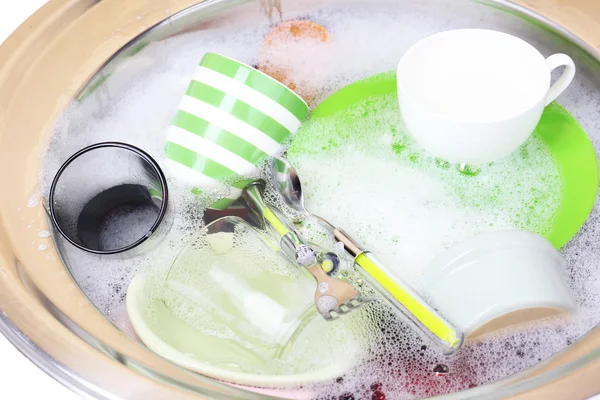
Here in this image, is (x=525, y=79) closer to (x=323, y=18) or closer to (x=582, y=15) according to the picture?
(x=582, y=15)

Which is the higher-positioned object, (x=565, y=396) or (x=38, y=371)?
(x=38, y=371)

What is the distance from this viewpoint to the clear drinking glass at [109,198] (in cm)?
60

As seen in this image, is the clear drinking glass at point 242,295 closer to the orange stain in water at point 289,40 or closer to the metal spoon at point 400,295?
the metal spoon at point 400,295

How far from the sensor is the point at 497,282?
1.73 feet

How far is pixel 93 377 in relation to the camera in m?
0.49

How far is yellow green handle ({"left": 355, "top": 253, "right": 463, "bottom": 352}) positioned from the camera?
0.52 m

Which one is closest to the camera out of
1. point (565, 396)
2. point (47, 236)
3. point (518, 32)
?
point (565, 396)

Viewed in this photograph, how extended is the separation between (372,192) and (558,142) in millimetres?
196

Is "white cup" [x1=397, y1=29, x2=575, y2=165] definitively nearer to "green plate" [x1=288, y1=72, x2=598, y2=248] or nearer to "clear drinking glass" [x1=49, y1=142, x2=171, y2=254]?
"green plate" [x1=288, y1=72, x2=598, y2=248]

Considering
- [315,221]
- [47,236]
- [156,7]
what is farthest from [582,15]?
[47,236]

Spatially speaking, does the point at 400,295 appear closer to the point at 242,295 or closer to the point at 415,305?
the point at 415,305

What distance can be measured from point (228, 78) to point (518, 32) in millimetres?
345

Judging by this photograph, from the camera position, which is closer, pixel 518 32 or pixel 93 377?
pixel 93 377

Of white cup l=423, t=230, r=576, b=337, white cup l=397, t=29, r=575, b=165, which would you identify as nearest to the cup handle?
white cup l=397, t=29, r=575, b=165
